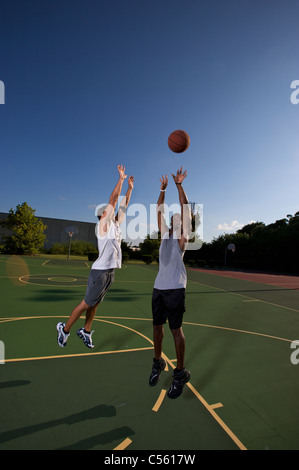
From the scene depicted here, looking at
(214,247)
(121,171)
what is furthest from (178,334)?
(214,247)

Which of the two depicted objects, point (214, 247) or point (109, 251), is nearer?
point (109, 251)

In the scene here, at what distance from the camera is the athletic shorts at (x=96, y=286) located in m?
3.33

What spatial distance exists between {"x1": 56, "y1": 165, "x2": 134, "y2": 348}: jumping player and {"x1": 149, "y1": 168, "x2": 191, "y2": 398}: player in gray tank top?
813 millimetres

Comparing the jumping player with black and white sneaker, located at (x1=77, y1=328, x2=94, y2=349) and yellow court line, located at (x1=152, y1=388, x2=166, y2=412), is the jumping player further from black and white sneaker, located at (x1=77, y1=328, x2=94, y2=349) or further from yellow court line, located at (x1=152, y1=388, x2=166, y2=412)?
yellow court line, located at (x1=152, y1=388, x2=166, y2=412)

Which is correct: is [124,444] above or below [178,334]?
below

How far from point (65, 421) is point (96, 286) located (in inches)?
59.8

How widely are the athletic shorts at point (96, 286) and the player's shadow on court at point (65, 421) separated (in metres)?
1.25

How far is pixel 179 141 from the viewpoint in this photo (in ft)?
14.8

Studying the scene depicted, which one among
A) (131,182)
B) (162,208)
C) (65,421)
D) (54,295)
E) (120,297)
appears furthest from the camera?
(120,297)

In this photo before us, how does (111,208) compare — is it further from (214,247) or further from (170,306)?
(214,247)

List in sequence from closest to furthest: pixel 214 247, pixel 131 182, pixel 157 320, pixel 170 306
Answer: pixel 170 306 < pixel 157 320 < pixel 131 182 < pixel 214 247

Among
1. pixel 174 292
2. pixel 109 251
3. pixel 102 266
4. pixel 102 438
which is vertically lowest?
pixel 102 438

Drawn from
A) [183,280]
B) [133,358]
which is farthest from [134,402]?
[183,280]
